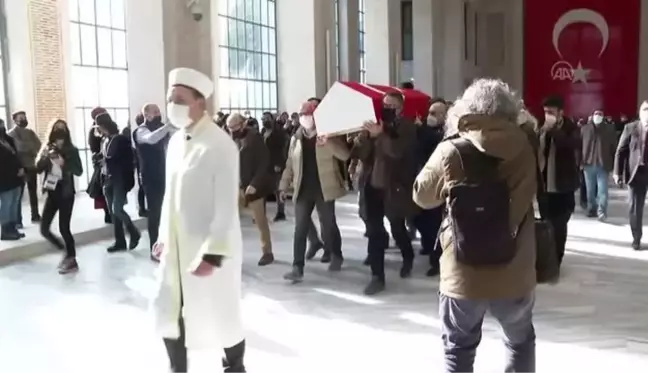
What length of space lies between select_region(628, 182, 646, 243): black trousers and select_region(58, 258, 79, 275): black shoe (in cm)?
571

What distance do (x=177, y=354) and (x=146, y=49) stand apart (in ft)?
28.5

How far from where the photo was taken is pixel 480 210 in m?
3.25

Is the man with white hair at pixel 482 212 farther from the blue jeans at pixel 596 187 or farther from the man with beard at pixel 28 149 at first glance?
the blue jeans at pixel 596 187

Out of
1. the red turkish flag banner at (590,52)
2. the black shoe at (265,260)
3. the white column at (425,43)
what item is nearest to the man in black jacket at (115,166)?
the black shoe at (265,260)

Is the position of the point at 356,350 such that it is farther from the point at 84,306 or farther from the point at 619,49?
the point at 619,49

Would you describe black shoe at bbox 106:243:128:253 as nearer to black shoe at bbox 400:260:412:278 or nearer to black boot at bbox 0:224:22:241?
black boot at bbox 0:224:22:241

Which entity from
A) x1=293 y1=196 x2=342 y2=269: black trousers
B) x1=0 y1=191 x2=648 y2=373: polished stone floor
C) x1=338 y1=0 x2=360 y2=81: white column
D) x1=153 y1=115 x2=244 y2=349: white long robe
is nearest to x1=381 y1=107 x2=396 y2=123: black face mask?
x1=293 y1=196 x2=342 y2=269: black trousers

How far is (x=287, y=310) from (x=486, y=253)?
10.9 feet

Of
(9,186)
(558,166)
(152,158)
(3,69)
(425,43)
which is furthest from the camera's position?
(425,43)

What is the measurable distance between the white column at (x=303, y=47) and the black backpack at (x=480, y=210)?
13.4 m

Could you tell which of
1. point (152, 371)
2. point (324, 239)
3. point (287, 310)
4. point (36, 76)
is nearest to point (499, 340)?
point (287, 310)

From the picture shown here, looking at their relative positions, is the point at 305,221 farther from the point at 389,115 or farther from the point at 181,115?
the point at 181,115

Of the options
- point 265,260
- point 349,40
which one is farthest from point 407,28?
point 265,260

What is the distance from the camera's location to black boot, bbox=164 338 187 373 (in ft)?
13.0
